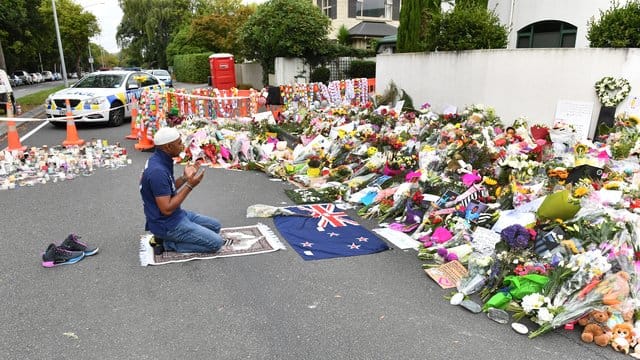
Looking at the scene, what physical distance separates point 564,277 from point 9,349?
4.32 m

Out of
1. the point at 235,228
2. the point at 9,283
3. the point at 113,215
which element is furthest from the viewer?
the point at 113,215

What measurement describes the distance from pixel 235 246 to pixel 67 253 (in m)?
1.71

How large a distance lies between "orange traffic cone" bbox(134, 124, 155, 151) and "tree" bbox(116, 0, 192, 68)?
42047mm

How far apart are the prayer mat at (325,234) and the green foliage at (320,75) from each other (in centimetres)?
1491

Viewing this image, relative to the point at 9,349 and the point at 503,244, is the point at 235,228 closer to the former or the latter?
the point at 9,349

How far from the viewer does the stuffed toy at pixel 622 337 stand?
332cm

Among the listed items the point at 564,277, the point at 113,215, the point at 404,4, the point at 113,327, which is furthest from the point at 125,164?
the point at 404,4

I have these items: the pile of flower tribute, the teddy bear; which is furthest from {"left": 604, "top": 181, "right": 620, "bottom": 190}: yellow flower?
the teddy bear

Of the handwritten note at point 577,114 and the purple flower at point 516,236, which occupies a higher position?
the handwritten note at point 577,114

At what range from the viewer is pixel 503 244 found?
4316 millimetres

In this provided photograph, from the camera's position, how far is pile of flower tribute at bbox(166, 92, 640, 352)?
147 inches

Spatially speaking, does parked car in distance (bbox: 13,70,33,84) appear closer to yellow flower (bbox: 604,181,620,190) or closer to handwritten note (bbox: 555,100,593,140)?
handwritten note (bbox: 555,100,593,140)

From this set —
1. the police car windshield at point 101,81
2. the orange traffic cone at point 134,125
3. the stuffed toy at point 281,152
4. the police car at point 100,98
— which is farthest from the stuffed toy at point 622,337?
the police car windshield at point 101,81

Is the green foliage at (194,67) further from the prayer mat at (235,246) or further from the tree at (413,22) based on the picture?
the prayer mat at (235,246)
